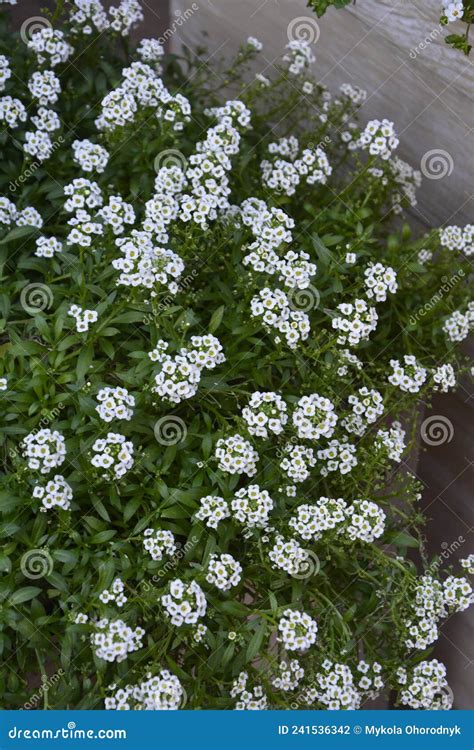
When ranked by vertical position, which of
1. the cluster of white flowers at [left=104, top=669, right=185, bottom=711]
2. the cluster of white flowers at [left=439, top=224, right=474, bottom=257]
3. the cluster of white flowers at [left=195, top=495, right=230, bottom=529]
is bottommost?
the cluster of white flowers at [left=104, top=669, right=185, bottom=711]

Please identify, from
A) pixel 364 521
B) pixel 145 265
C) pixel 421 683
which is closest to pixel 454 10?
pixel 145 265

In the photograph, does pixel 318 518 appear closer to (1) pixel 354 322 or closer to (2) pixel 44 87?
(1) pixel 354 322

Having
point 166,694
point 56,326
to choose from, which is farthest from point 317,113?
point 166,694

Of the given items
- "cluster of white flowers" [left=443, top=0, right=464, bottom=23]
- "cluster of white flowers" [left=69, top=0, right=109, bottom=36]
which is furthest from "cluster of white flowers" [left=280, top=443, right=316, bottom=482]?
"cluster of white flowers" [left=69, top=0, right=109, bottom=36]

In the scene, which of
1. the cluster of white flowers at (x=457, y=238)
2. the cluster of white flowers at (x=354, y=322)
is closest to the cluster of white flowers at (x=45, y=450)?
the cluster of white flowers at (x=354, y=322)

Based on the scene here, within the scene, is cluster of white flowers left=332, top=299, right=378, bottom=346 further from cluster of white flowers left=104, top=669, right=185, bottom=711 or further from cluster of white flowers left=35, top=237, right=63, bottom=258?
cluster of white flowers left=104, top=669, right=185, bottom=711

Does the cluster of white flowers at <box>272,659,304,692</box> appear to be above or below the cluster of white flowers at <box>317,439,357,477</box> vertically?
below

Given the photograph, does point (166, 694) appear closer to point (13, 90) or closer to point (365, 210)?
point (365, 210)
